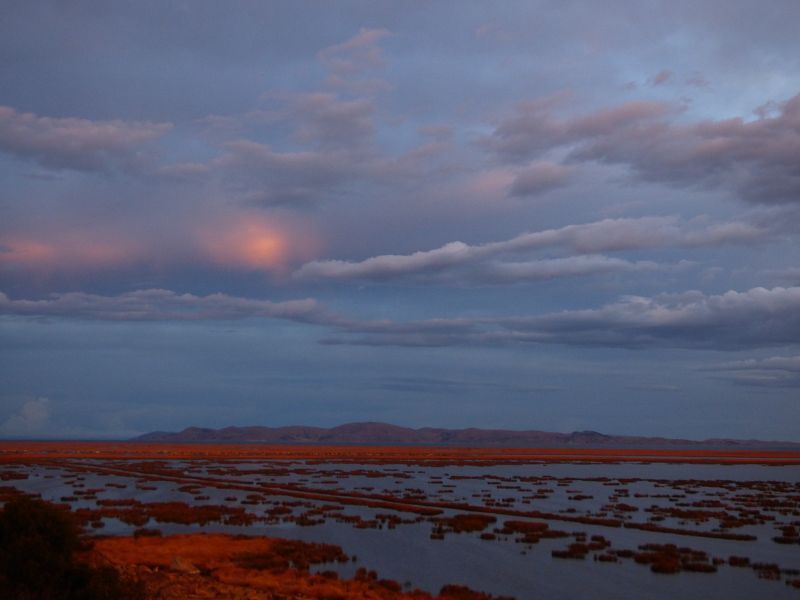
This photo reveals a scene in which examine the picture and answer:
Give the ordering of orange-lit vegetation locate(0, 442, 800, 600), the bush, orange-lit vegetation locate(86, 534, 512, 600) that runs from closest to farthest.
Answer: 1. the bush
2. orange-lit vegetation locate(86, 534, 512, 600)
3. orange-lit vegetation locate(0, 442, 800, 600)

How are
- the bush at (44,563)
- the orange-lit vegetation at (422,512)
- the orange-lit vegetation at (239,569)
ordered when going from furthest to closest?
the orange-lit vegetation at (422,512)
the orange-lit vegetation at (239,569)
the bush at (44,563)

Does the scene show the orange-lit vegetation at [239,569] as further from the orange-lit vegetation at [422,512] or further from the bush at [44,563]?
the bush at [44,563]

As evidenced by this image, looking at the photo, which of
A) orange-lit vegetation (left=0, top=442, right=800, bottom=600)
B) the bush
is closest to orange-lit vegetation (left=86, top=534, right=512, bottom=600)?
orange-lit vegetation (left=0, top=442, right=800, bottom=600)

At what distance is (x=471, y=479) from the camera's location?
245 ft

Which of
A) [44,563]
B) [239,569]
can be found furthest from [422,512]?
[44,563]

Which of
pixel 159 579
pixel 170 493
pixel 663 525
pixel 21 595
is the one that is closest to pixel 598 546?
pixel 663 525

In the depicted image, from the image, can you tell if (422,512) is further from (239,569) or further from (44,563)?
(44,563)

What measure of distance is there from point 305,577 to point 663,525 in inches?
937

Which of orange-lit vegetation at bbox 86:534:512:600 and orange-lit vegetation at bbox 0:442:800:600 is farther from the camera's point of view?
orange-lit vegetation at bbox 0:442:800:600

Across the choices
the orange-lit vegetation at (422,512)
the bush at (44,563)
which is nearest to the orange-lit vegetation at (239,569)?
the orange-lit vegetation at (422,512)

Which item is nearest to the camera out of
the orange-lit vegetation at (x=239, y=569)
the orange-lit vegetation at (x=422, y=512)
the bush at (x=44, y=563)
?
the bush at (x=44, y=563)

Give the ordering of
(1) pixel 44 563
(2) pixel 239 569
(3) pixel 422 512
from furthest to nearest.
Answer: (3) pixel 422 512 < (2) pixel 239 569 < (1) pixel 44 563

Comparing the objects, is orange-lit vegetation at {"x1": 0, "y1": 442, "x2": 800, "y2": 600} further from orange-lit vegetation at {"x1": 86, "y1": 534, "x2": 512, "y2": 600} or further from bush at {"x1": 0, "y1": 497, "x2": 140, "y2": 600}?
bush at {"x1": 0, "y1": 497, "x2": 140, "y2": 600}

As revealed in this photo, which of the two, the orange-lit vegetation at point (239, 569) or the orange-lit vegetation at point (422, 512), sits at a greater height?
the orange-lit vegetation at point (239, 569)
